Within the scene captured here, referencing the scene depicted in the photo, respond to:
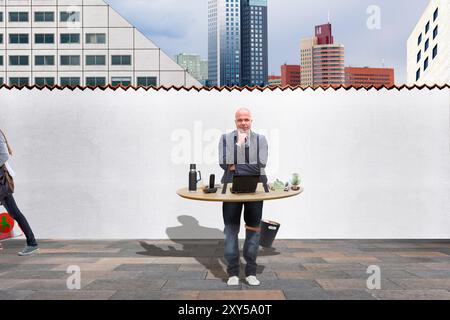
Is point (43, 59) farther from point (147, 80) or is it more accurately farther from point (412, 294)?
point (412, 294)

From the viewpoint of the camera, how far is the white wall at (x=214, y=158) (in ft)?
24.2

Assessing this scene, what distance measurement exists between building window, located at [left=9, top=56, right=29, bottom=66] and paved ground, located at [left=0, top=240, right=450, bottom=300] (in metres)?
73.2

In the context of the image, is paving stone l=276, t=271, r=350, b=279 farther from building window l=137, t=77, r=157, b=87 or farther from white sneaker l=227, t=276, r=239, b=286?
building window l=137, t=77, r=157, b=87

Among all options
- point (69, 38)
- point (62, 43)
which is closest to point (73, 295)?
point (69, 38)

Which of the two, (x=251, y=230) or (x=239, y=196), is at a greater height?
(x=239, y=196)

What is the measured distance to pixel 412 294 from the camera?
415 cm

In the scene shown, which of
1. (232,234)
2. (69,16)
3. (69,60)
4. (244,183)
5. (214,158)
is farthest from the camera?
(69,16)

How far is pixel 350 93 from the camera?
7.39 m

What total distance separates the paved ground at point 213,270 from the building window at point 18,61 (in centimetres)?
7323

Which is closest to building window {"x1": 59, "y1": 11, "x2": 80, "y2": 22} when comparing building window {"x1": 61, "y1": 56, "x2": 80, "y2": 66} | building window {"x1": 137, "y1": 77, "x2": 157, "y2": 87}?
building window {"x1": 61, "y1": 56, "x2": 80, "y2": 66}

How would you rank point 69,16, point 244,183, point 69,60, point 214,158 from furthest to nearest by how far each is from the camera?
1. point 69,16
2. point 69,60
3. point 214,158
4. point 244,183

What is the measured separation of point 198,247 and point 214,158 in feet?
5.02

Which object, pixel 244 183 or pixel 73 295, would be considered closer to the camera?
pixel 73 295
